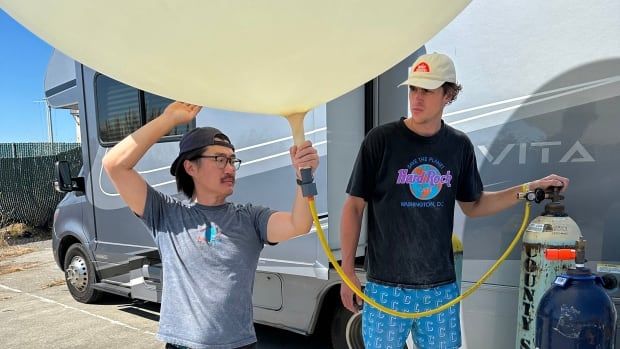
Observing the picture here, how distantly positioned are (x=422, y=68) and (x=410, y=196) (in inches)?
20.0

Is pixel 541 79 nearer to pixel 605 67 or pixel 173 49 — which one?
pixel 605 67

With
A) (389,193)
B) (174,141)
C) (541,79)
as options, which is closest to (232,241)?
(389,193)

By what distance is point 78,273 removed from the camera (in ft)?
18.6

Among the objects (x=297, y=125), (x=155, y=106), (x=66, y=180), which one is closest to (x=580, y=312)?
(x=297, y=125)

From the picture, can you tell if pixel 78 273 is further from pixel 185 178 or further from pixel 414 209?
pixel 414 209

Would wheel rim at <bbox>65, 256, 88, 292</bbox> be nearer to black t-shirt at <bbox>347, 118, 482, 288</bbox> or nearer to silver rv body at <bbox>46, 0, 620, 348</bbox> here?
silver rv body at <bbox>46, 0, 620, 348</bbox>

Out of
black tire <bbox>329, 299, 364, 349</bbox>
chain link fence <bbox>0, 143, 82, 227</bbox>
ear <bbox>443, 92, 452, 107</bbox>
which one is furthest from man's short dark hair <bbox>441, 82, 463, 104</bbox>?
chain link fence <bbox>0, 143, 82, 227</bbox>

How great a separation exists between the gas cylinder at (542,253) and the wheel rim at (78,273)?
16.2ft

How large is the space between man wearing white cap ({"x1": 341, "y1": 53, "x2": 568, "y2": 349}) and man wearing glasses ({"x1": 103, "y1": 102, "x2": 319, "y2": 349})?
48 centimetres

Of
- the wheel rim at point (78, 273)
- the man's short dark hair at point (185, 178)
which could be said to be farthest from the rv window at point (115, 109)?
the man's short dark hair at point (185, 178)

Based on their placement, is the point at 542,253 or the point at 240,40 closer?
the point at 240,40

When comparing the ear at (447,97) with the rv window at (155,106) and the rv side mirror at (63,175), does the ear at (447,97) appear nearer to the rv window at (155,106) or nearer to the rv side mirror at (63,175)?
the rv window at (155,106)

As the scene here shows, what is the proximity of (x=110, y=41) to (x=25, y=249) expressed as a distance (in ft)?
35.6

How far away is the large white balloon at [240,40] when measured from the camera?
1022 millimetres
